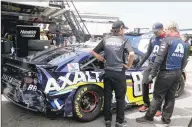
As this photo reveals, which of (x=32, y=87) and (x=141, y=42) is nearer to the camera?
(x=32, y=87)

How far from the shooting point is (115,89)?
14.0 ft

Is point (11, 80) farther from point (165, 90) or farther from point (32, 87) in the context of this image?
point (165, 90)

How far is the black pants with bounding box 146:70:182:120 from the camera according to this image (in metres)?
4.44

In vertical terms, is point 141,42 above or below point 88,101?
above

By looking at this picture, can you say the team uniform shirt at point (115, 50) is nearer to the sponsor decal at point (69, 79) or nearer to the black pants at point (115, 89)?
the black pants at point (115, 89)

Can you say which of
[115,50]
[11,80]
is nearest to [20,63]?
[11,80]

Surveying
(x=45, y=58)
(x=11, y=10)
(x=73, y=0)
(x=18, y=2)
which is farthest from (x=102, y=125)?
(x=73, y=0)

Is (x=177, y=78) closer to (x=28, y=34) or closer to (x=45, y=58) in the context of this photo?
(x=45, y=58)

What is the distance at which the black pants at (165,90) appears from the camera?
444 cm

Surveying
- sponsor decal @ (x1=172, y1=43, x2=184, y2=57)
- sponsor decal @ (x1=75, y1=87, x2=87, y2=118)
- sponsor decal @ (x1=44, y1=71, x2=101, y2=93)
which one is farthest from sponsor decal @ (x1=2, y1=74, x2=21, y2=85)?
sponsor decal @ (x1=172, y1=43, x2=184, y2=57)

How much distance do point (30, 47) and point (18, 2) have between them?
3651mm

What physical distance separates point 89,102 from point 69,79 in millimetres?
613

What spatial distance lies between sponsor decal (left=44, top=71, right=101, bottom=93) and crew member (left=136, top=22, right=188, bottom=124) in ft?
3.30

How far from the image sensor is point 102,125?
176 inches
